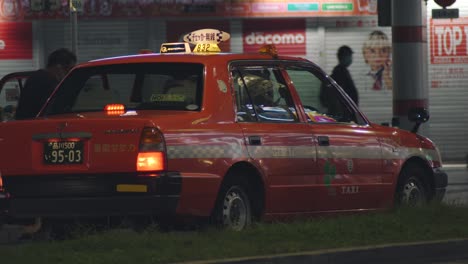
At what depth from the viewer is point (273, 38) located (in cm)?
2383

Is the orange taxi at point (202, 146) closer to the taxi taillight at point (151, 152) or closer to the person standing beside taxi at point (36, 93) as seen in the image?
the taxi taillight at point (151, 152)

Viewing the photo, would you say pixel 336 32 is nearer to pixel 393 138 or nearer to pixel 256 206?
pixel 393 138

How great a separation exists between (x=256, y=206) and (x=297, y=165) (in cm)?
55

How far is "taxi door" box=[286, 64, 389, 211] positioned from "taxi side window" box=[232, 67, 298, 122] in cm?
19

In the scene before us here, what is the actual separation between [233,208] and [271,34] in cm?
1379

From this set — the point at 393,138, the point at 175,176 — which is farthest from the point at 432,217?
the point at 175,176

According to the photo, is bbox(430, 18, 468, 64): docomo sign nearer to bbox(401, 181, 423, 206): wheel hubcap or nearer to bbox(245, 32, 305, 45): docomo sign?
bbox(245, 32, 305, 45): docomo sign

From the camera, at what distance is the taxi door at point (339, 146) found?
1116cm

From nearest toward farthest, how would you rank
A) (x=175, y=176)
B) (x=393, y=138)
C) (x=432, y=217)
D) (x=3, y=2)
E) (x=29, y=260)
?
(x=29, y=260) → (x=175, y=176) → (x=432, y=217) → (x=393, y=138) → (x=3, y=2)

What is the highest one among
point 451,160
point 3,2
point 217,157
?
point 3,2

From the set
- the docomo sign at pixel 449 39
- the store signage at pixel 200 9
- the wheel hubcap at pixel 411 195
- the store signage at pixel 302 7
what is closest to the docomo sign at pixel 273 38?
the store signage at pixel 200 9

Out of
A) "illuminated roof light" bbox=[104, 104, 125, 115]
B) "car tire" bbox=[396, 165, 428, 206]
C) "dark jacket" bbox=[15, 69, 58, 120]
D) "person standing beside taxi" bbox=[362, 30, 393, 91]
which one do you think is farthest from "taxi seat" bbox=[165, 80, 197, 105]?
"person standing beside taxi" bbox=[362, 30, 393, 91]

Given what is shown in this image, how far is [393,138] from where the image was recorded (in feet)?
39.2

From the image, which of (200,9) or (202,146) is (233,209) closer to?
(202,146)
